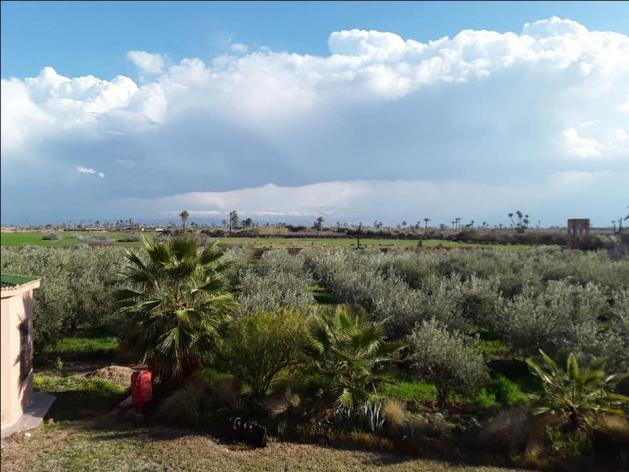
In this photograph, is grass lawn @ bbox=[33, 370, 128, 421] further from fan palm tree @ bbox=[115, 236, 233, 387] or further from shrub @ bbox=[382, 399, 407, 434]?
shrub @ bbox=[382, 399, 407, 434]

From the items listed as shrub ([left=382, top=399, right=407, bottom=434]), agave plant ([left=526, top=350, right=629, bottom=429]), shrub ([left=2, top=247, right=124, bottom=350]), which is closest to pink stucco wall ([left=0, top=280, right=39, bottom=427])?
shrub ([left=2, top=247, right=124, bottom=350])

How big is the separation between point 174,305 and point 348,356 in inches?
175

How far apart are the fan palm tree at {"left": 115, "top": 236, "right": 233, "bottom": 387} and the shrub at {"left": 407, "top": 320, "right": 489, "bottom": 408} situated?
525cm

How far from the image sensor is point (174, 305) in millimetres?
10789

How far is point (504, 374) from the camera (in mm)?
14539

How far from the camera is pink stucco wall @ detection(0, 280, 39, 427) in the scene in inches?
343

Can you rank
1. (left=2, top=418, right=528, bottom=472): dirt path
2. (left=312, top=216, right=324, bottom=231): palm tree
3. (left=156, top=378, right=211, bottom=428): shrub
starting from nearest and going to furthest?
1. (left=2, top=418, right=528, bottom=472): dirt path
2. (left=156, top=378, right=211, bottom=428): shrub
3. (left=312, top=216, right=324, bottom=231): palm tree

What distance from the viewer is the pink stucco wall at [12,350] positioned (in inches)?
343

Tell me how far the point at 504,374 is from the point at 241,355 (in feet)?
29.8

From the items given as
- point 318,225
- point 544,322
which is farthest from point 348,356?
point 318,225

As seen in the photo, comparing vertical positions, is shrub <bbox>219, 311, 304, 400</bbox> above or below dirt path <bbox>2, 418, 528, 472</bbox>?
above

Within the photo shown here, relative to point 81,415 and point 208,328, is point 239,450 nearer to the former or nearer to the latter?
point 208,328

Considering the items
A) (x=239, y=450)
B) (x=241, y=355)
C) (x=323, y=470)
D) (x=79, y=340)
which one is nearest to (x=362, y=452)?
(x=323, y=470)

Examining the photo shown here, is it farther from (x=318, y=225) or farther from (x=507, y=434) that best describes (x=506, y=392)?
(x=318, y=225)
